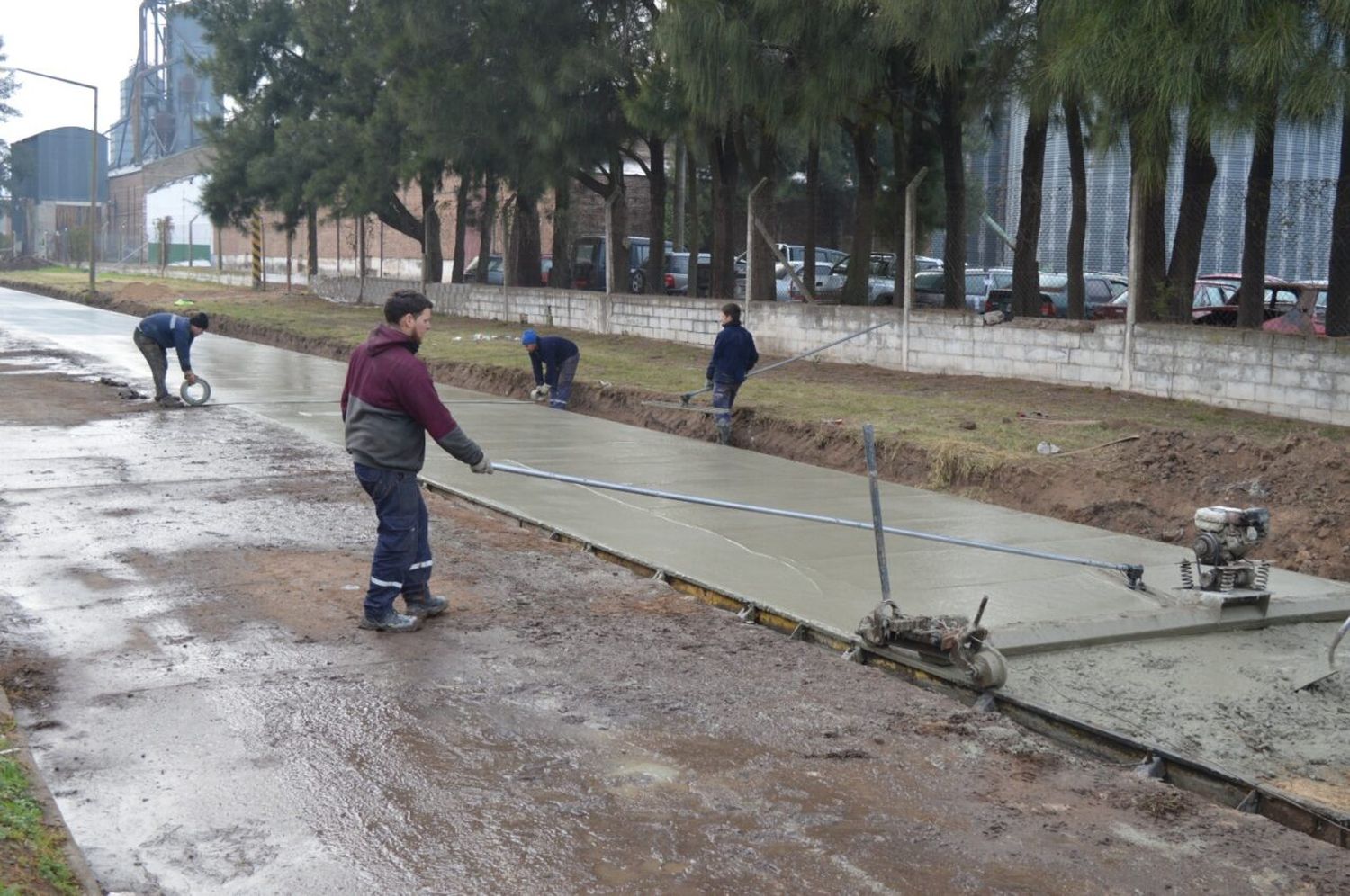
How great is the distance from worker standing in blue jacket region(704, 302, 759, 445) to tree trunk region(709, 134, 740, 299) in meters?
9.23

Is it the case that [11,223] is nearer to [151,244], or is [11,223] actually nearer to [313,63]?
[151,244]

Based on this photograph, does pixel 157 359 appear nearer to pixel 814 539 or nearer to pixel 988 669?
pixel 814 539

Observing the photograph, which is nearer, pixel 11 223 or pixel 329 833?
pixel 329 833

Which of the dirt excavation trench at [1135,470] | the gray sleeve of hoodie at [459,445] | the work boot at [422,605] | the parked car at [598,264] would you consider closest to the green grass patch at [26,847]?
the work boot at [422,605]

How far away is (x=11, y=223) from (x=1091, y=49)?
99007 millimetres

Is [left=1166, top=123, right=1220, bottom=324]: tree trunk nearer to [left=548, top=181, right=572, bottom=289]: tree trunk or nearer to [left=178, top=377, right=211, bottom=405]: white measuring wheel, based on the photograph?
[left=178, top=377, right=211, bottom=405]: white measuring wheel

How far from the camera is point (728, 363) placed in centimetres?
1388

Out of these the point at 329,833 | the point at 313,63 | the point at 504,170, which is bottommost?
the point at 329,833

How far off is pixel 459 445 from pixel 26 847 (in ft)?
10.8

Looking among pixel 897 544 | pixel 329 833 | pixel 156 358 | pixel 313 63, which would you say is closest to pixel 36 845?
pixel 329 833

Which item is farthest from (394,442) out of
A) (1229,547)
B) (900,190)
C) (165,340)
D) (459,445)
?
(900,190)

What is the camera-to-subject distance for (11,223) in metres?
98.5

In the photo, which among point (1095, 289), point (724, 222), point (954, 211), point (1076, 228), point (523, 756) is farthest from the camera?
point (1095, 289)

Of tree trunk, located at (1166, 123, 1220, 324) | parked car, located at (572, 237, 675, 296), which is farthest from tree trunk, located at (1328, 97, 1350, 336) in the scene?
parked car, located at (572, 237, 675, 296)
